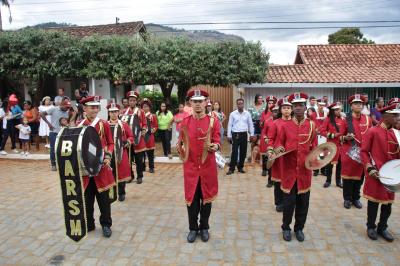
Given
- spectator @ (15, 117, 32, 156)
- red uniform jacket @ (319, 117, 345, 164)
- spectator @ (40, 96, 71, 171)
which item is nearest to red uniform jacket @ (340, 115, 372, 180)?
red uniform jacket @ (319, 117, 345, 164)

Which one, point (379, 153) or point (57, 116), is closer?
point (379, 153)

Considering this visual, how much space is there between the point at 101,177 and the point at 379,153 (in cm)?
374

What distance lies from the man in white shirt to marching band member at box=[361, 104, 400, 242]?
461cm

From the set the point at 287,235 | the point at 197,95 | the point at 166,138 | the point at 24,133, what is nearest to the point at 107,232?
the point at 197,95

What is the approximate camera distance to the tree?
34.1 meters

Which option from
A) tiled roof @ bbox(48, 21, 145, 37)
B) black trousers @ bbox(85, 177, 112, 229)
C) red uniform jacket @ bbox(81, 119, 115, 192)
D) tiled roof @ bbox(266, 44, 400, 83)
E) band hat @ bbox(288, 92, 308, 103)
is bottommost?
black trousers @ bbox(85, 177, 112, 229)

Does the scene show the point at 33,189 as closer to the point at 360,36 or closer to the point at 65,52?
the point at 65,52

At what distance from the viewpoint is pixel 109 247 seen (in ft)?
16.2

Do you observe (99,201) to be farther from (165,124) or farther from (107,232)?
(165,124)

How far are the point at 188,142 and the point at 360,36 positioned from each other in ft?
117

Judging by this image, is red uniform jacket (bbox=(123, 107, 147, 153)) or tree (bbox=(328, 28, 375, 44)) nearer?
red uniform jacket (bbox=(123, 107, 147, 153))

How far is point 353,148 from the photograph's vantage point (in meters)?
6.49

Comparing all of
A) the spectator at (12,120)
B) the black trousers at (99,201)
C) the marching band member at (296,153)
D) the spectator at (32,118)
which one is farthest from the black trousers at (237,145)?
the spectator at (12,120)

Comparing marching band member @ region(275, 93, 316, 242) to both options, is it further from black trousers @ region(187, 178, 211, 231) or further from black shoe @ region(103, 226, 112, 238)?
black shoe @ region(103, 226, 112, 238)
